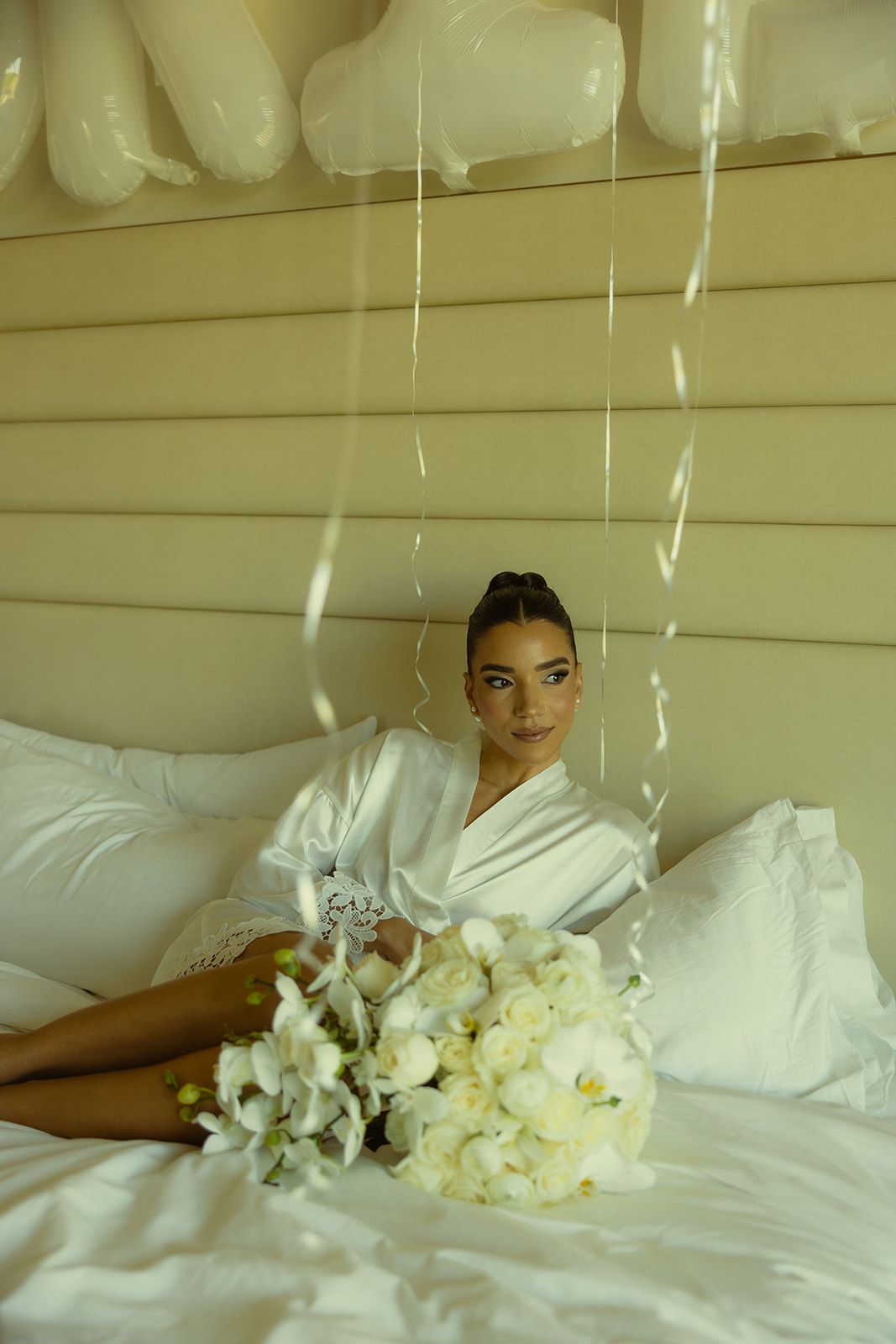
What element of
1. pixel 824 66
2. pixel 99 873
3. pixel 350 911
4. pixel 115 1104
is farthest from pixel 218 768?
pixel 824 66

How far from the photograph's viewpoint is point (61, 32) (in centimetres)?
218

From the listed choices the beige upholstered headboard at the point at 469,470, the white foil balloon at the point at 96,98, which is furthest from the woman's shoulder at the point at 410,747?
the white foil balloon at the point at 96,98

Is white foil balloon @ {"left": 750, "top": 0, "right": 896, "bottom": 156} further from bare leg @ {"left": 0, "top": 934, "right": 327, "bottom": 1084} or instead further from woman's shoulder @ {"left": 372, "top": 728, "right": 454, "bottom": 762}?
bare leg @ {"left": 0, "top": 934, "right": 327, "bottom": 1084}

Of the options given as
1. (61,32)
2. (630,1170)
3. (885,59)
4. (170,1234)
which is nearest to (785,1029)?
(630,1170)

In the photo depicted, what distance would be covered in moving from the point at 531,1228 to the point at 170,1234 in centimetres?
Result: 34

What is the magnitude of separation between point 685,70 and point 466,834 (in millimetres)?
1314

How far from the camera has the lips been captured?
1.74 metres

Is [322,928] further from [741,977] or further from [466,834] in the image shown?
[741,977]

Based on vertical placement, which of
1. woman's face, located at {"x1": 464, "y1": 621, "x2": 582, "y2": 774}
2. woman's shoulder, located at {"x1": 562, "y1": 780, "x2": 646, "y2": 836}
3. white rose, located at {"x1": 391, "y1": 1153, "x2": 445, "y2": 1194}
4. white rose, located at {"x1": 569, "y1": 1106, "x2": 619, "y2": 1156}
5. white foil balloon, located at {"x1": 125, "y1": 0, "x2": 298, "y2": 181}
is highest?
white foil balloon, located at {"x1": 125, "y1": 0, "x2": 298, "y2": 181}

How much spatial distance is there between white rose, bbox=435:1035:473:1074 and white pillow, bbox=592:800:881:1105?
1.57 feet

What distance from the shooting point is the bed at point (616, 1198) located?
2.90ft

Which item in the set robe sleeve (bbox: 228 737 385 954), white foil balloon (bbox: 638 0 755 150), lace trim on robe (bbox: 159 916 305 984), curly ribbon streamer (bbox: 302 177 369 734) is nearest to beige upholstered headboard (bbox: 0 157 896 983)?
curly ribbon streamer (bbox: 302 177 369 734)

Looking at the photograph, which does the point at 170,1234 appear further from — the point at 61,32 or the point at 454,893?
the point at 61,32

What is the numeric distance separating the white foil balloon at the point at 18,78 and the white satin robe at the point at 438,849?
5.15 feet
